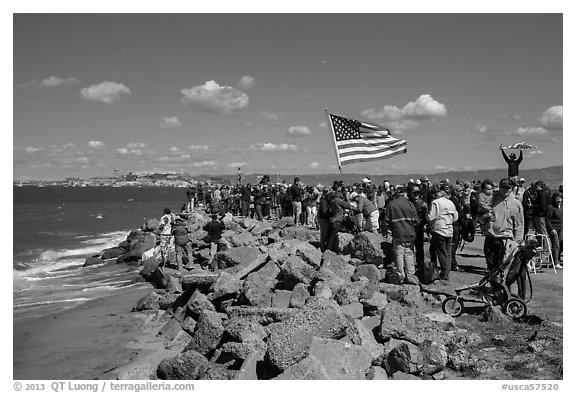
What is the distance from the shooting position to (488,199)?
1087 cm

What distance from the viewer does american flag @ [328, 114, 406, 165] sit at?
11.8m

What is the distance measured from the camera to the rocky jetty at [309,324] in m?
6.22

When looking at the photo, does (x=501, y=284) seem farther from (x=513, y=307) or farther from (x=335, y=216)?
(x=335, y=216)

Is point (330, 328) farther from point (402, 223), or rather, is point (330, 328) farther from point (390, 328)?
point (402, 223)

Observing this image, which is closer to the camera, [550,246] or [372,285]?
[372,285]

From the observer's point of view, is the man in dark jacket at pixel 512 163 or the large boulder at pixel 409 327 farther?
the man in dark jacket at pixel 512 163

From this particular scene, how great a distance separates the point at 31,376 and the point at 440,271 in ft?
27.0

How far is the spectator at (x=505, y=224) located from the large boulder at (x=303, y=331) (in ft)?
12.3

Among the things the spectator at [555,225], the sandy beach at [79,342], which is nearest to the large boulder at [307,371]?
the sandy beach at [79,342]

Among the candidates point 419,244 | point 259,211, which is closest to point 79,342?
point 419,244

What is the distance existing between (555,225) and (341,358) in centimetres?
829

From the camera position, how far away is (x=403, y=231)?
9.77 metres

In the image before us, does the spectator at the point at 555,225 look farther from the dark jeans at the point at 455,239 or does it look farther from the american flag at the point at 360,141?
the american flag at the point at 360,141
